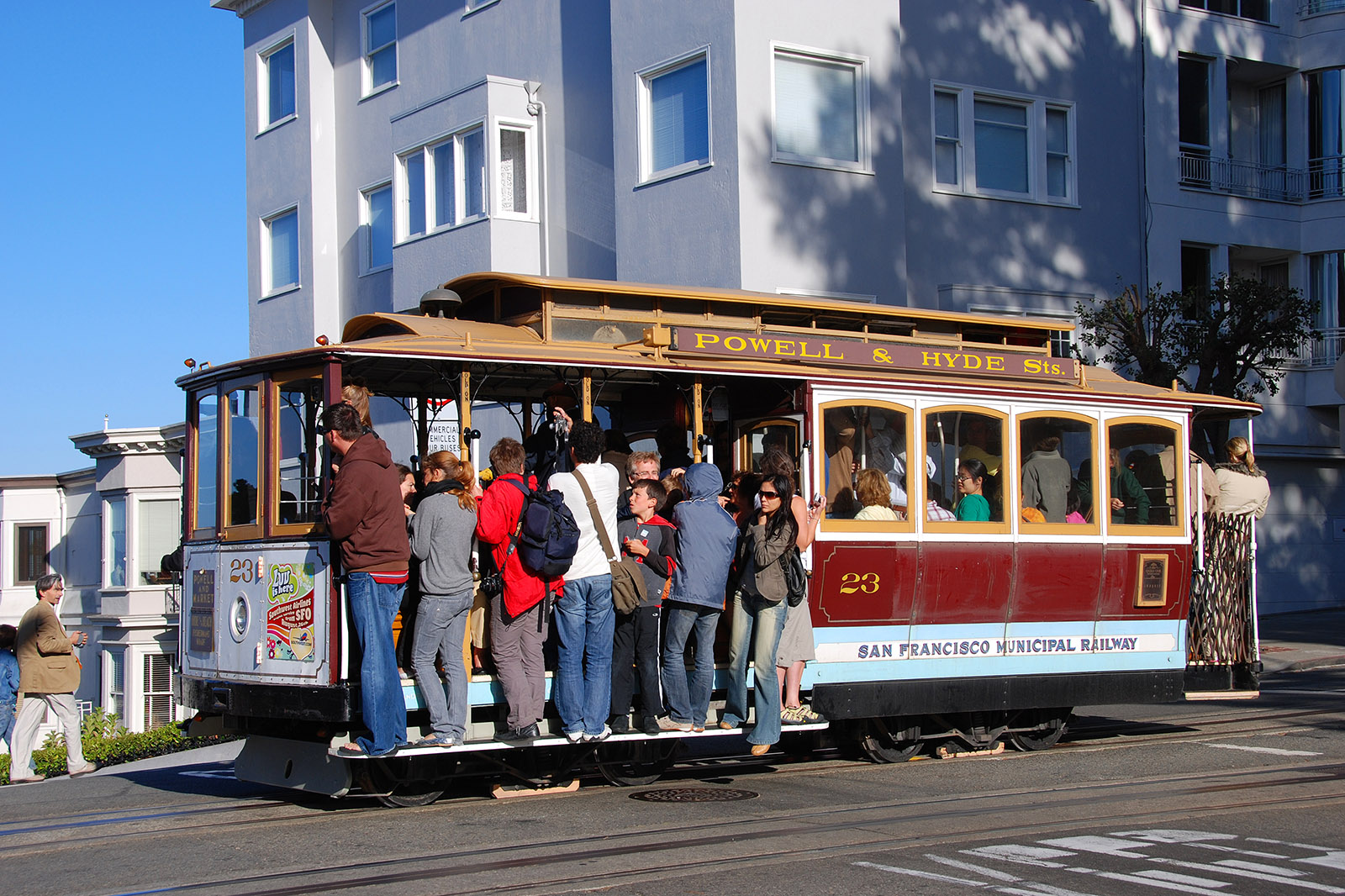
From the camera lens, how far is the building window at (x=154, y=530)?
3488 cm

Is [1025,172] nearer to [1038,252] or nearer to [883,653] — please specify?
[1038,252]

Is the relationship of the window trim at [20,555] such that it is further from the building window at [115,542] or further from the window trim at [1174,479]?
the window trim at [1174,479]

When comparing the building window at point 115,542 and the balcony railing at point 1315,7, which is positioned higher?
the balcony railing at point 1315,7

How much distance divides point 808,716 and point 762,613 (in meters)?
0.92

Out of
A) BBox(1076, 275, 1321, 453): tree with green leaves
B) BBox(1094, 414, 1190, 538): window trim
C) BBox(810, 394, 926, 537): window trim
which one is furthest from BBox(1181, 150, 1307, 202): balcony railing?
BBox(810, 394, 926, 537): window trim

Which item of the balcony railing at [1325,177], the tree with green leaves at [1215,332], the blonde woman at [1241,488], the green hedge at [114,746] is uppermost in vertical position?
the balcony railing at [1325,177]

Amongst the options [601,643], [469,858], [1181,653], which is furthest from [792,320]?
[469,858]

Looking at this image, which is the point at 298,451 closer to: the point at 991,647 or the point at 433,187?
the point at 991,647

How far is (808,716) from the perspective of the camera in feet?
33.1

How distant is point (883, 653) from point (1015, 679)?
1.23 m

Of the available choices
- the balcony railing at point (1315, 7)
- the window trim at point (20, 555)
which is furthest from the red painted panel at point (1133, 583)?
the window trim at point (20, 555)

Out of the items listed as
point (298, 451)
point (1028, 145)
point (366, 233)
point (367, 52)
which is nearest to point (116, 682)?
point (366, 233)

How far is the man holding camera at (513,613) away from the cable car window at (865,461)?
7.97 ft

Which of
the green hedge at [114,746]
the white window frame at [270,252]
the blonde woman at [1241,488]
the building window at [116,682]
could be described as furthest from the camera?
the building window at [116,682]
